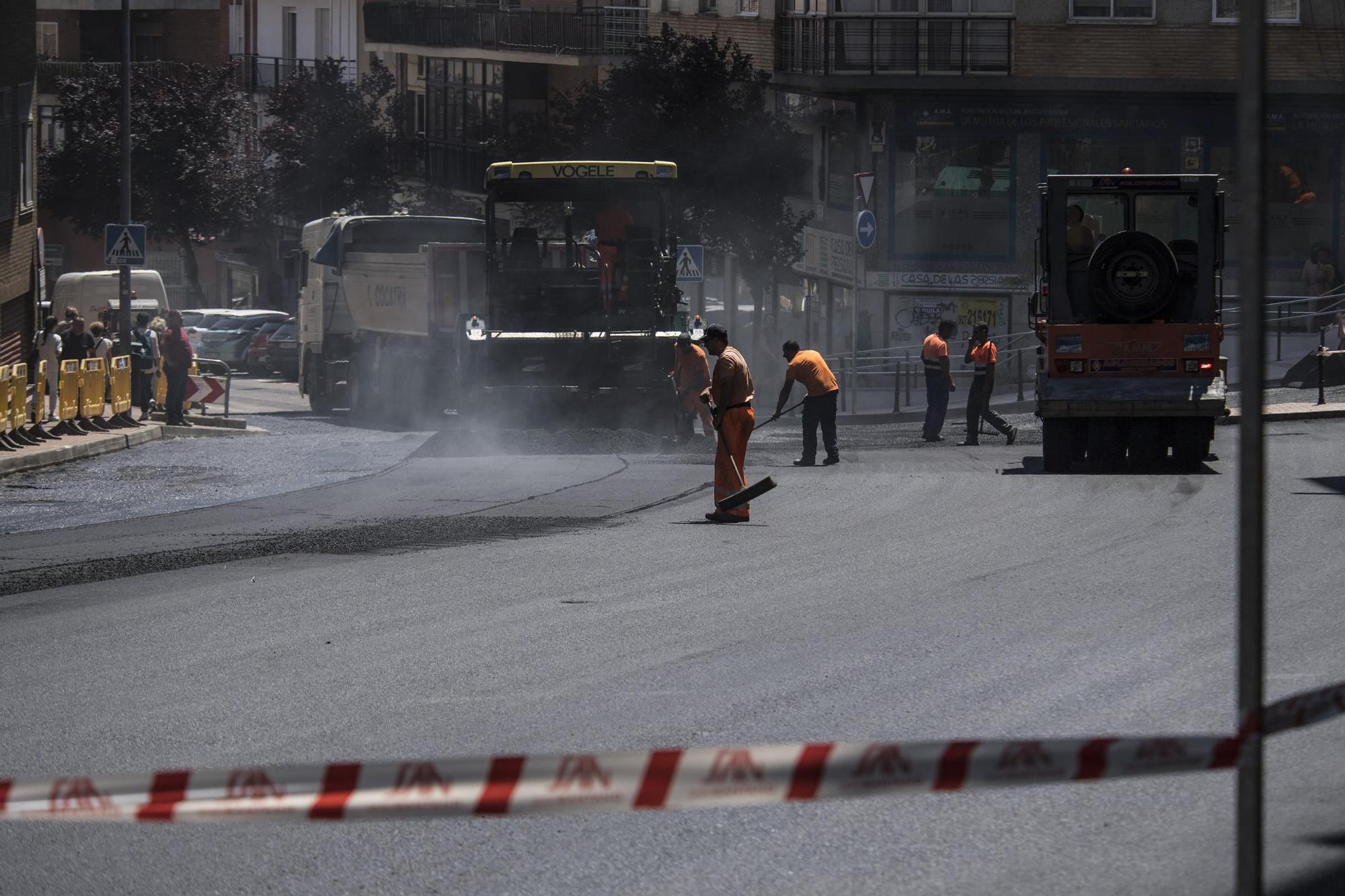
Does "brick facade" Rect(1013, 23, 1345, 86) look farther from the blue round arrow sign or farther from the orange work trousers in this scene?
the orange work trousers

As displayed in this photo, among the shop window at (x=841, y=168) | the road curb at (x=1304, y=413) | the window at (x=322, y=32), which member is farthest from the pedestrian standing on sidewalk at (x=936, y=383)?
the window at (x=322, y=32)

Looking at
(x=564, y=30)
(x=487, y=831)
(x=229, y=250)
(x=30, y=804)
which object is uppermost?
(x=564, y=30)

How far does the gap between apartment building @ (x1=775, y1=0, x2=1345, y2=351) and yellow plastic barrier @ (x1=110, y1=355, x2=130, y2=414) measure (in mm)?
14446

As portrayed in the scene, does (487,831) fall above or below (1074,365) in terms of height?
below

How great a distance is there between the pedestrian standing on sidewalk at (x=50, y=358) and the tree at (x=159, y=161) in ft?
105

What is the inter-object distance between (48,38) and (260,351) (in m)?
24.3

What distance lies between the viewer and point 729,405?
621 inches

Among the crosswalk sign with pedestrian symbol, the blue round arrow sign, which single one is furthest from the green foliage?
the blue round arrow sign

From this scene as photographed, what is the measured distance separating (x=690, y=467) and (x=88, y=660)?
11.1 meters

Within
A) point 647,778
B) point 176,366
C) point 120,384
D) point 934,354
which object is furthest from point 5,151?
point 647,778

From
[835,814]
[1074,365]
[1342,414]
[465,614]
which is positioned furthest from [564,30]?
[835,814]

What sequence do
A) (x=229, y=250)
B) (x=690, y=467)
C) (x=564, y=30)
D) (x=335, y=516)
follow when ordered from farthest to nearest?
1. (x=229, y=250)
2. (x=564, y=30)
3. (x=690, y=467)
4. (x=335, y=516)

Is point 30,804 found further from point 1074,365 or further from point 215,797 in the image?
point 1074,365

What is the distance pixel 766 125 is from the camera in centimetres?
3688
